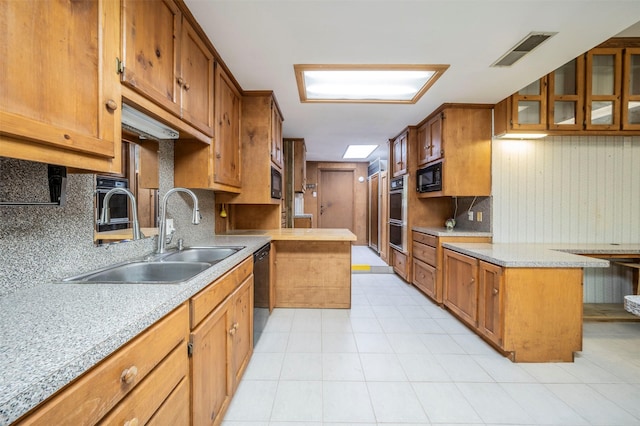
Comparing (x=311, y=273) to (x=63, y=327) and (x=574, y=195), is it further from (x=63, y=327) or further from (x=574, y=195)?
(x=574, y=195)

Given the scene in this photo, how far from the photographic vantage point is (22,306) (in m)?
0.82

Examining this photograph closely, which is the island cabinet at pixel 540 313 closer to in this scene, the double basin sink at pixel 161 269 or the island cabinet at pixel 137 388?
the double basin sink at pixel 161 269

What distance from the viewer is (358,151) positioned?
5.74m

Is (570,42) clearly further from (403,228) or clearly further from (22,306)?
(22,306)

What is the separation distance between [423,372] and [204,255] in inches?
70.7

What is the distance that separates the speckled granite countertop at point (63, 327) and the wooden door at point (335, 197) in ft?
20.4

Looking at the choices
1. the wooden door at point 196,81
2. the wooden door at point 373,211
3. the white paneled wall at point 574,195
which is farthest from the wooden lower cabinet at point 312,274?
the wooden door at point 373,211

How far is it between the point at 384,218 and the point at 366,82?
3210mm

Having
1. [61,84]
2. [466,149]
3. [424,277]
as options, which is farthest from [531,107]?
[61,84]

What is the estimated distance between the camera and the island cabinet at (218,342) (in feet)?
3.63

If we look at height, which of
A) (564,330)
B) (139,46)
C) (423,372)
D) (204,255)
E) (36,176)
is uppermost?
(139,46)

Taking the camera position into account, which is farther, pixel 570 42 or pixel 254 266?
pixel 254 266

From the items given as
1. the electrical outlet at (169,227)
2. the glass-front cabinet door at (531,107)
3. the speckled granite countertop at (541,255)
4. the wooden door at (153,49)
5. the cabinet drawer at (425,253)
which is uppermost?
the glass-front cabinet door at (531,107)

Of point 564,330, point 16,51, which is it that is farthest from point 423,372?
point 16,51
